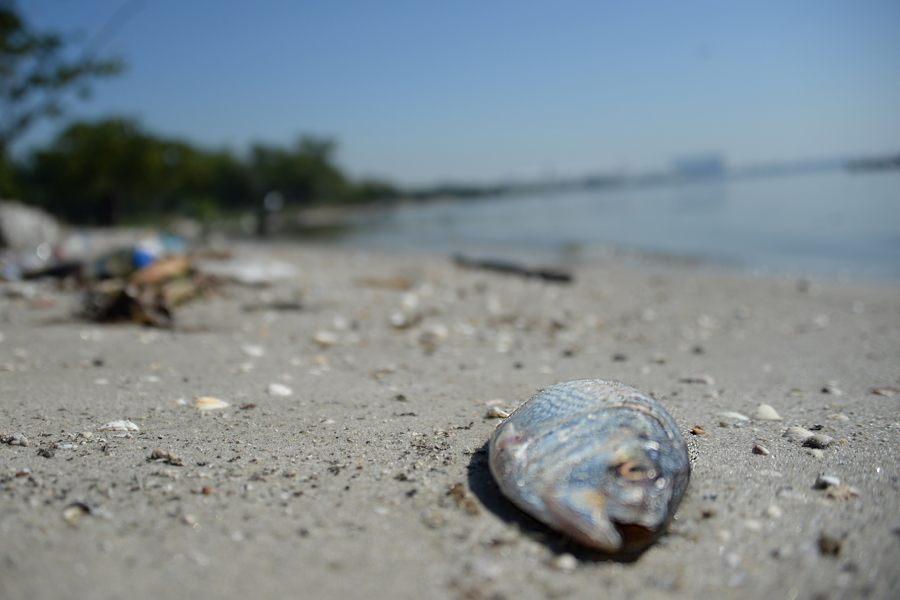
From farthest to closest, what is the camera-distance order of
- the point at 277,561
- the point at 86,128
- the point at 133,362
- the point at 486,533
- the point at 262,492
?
the point at 86,128
the point at 133,362
the point at 262,492
the point at 486,533
the point at 277,561

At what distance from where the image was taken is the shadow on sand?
1938 mm

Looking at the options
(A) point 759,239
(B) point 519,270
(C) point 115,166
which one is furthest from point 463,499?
(C) point 115,166

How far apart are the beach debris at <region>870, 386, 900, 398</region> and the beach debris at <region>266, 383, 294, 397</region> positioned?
3.29m

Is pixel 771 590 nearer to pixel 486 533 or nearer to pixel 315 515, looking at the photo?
pixel 486 533

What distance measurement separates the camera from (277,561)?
187cm

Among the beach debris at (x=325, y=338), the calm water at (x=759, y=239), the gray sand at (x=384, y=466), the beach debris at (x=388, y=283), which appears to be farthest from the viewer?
the calm water at (x=759, y=239)

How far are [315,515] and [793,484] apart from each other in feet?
5.64

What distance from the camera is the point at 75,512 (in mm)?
2051

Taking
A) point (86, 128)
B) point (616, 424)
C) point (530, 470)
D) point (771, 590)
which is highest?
point (86, 128)

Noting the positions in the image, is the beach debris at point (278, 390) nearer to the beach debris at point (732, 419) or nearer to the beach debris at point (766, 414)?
the beach debris at point (732, 419)

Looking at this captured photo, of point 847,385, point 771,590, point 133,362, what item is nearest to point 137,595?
point 771,590

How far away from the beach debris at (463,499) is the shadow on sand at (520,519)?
1.2 inches

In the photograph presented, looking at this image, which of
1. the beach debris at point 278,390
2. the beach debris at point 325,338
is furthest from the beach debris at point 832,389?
the beach debris at point 325,338

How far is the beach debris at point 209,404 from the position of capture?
10.5ft
